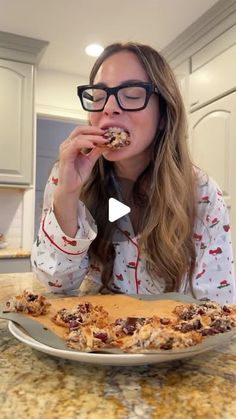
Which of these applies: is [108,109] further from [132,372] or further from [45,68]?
[45,68]

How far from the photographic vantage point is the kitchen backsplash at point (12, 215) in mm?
2842

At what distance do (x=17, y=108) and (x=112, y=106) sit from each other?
1.98 meters

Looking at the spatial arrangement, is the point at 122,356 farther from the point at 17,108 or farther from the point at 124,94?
the point at 17,108

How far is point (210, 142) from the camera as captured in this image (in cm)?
220

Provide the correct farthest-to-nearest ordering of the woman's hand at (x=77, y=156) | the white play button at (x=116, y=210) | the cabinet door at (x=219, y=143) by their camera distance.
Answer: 1. the cabinet door at (x=219, y=143)
2. the white play button at (x=116, y=210)
3. the woman's hand at (x=77, y=156)

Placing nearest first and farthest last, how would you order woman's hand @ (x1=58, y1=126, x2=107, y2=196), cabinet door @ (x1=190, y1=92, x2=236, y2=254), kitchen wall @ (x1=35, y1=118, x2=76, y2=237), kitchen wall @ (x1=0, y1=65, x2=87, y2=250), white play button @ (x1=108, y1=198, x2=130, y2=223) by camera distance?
1. woman's hand @ (x1=58, y1=126, x2=107, y2=196)
2. white play button @ (x1=108, y1=198, x2=130, y2=223)
3. cabinet door @ (x1=190, y1=92, x2=236, y2=254)
4. kitchen wall @ (x1=0, y1=65, x2=87, y2=250)
5. kitchen wall @ (x1=35, y1=118, x2=76, y2=237)

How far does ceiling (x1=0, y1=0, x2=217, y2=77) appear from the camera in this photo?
6.87ft

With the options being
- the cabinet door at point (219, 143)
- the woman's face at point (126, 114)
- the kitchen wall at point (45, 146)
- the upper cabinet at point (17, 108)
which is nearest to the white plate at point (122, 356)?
the woman's face at point (126, 114)

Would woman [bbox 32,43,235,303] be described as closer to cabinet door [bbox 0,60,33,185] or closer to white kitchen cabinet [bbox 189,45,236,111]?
white kitchen cabinet [bbox 189,45,236,111]

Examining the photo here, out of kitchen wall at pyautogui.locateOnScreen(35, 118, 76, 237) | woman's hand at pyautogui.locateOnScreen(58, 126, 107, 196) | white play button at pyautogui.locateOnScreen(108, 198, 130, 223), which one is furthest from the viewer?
kitchen wall at pyautogui.locateOnScreen(35, 118, 76, 237)

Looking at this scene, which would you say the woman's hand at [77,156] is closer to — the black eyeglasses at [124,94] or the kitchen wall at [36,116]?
the black eyeglasses at [124,94]

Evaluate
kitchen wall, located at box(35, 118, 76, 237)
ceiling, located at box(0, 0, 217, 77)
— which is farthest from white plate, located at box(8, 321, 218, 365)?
kitchen wall, located at box(35, 118, 76, 237)

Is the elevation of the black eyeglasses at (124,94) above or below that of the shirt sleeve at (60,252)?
above

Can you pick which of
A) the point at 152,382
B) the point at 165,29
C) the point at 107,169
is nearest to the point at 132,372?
the point at 152,382
